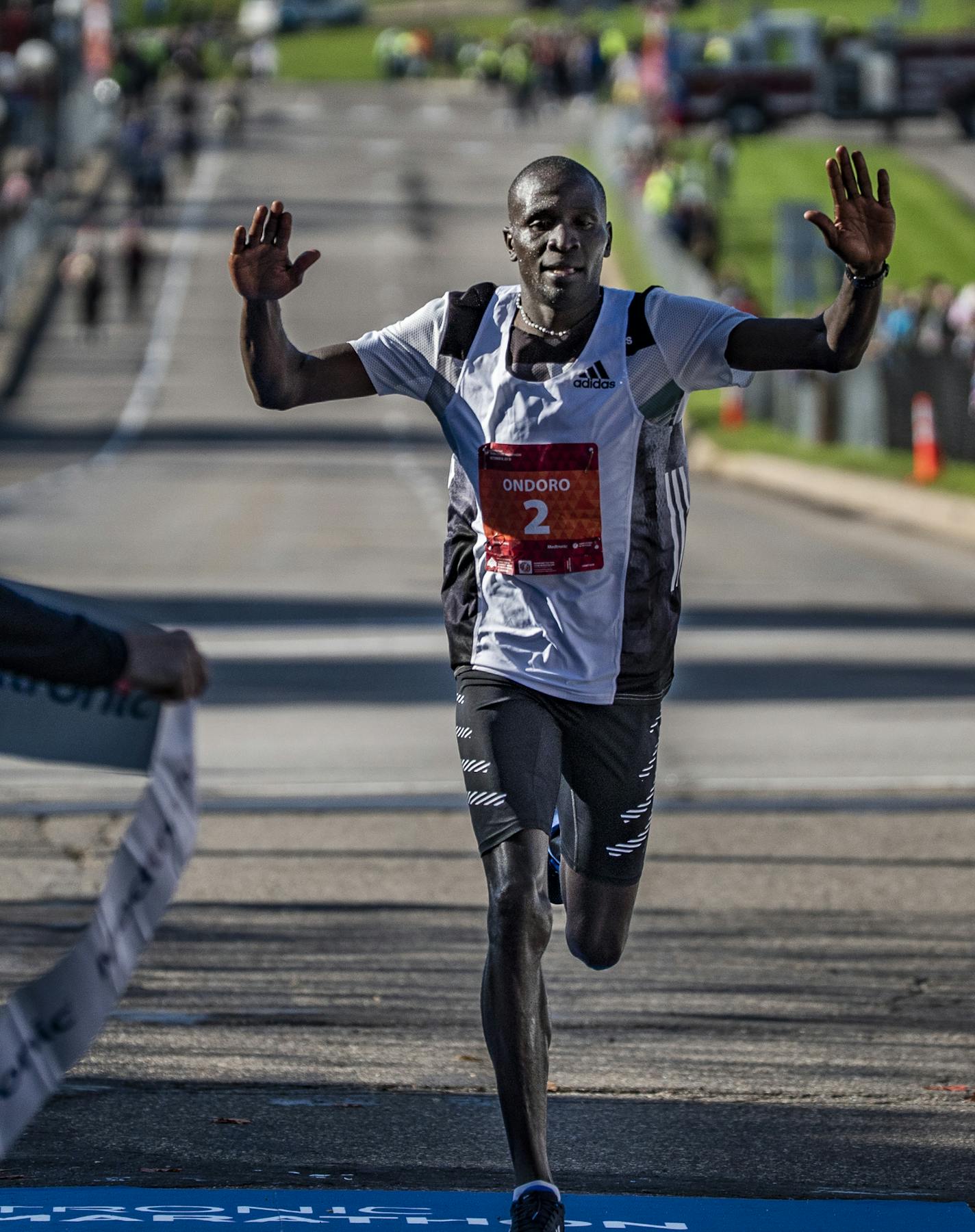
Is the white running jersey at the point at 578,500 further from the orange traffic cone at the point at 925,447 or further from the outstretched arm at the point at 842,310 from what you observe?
the orange traffic cone at the point at 925,447

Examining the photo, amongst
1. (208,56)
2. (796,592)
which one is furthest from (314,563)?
(208,56)

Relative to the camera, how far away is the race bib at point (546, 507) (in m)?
4.95

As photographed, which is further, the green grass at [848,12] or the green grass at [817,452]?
the green grass at [848,12]

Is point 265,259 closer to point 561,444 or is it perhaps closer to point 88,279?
point 561,444

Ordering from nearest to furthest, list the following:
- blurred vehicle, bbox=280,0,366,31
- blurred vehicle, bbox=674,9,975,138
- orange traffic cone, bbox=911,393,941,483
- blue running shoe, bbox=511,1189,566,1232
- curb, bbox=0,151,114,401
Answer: blue running shoe, bbox=511,1189,566,1232 → orange traffic cone, bbox=911,393,941,483 → curb, bbox=0,151,114,401 → blurred vehicle, bbox=674,9,975,138 → blurred vehicle, bbox=280,0,366,31

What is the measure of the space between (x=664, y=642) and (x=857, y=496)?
21703 mm

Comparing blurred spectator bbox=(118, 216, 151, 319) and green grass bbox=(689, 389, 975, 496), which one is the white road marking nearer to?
green grass bbox=(689, 389, 975, 496)

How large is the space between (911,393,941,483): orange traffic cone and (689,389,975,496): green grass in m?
0.13

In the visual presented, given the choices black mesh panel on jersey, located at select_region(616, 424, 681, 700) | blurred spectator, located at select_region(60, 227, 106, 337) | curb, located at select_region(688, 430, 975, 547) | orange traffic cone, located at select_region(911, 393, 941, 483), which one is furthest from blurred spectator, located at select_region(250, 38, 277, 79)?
black mesh panel on jersey, located at select_region(616, 424, 681, 700)

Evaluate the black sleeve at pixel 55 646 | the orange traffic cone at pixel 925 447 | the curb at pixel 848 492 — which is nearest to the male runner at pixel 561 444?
the black sleeve at pixel 55 646

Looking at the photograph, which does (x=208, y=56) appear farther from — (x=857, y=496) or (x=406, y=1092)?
(x=406, y=1092)

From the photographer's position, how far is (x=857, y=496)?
26.4 m

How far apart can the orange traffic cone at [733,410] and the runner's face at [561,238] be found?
32392mm

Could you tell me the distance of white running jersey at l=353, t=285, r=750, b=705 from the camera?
4.98m
